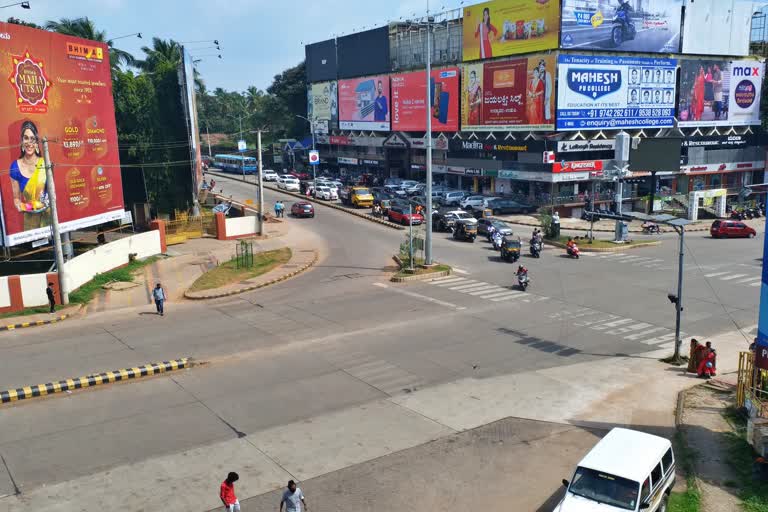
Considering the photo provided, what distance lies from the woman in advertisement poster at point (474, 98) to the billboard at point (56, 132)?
42.3m

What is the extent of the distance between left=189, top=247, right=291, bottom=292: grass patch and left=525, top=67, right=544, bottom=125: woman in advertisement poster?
33266 millimetres

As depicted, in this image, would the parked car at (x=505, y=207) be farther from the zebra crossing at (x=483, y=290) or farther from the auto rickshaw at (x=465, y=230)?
the zebra crossing at (x=483, y=290)

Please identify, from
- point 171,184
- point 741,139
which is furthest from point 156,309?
point 741,139

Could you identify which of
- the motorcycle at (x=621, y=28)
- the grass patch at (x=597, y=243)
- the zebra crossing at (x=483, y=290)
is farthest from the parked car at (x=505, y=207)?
the zebra crossing at (x=483, y=290)

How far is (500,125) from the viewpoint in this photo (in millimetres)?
70750

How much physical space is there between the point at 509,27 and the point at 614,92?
483 inches

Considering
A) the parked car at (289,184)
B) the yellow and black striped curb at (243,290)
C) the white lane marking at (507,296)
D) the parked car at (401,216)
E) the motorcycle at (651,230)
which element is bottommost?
the motorcycle at (651,230)

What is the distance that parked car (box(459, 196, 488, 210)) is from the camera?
2475 inches

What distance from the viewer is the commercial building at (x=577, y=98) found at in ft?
214

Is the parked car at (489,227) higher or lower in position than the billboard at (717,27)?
lower

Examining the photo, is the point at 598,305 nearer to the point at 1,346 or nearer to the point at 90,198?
the point at 1,346

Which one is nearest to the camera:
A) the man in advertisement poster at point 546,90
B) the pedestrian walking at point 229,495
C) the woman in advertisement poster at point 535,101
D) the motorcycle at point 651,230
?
the pedestrian walking at point 229,495

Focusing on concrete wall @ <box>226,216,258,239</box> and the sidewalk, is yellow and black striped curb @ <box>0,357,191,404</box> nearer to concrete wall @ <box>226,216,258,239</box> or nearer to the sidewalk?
the sidewalk

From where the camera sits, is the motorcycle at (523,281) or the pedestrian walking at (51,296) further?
the motorcycle at (523,281)
